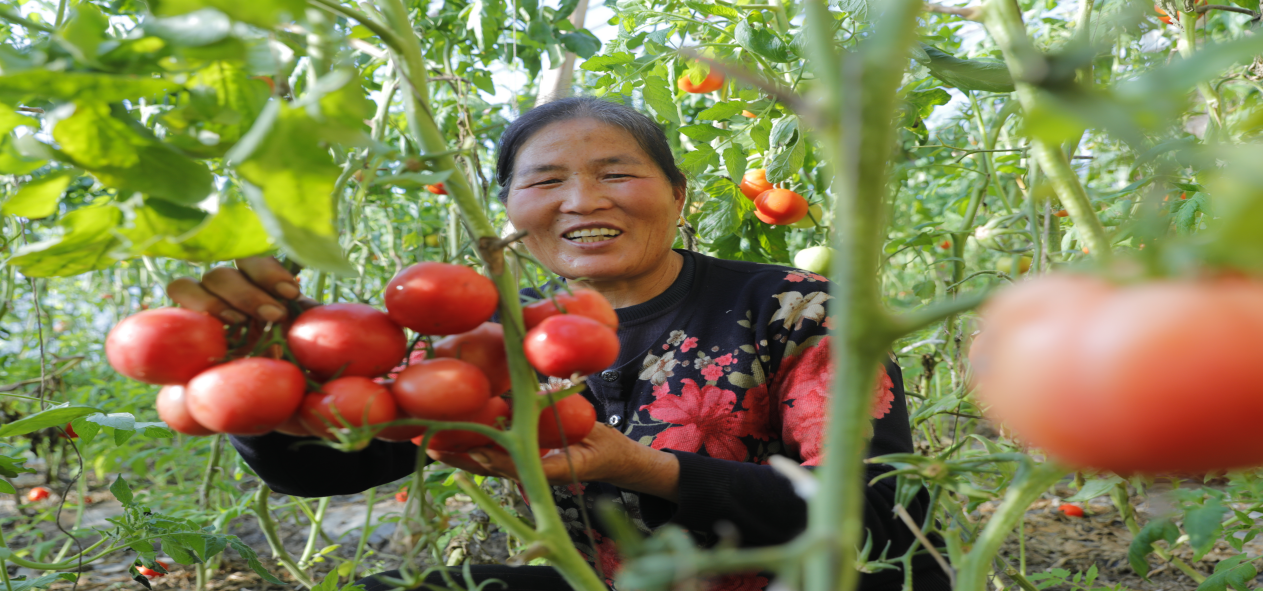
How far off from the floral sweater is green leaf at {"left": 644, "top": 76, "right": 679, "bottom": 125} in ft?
0.95

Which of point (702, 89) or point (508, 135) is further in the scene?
point (702, 89)

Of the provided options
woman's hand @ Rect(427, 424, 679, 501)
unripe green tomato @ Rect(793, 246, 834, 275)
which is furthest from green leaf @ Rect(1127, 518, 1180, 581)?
unripe green tomato @ Rect(793, 246, 834, 275)

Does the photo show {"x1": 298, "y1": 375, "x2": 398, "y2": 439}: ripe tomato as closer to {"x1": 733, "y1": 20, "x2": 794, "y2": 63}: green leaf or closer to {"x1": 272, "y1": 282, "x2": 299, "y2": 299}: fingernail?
{"x1": 272, "y1": 282, "x2": 299, "y2": 299}: fingernail

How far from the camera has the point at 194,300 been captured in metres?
0.57

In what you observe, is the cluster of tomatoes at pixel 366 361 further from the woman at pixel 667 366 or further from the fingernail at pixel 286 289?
the woman at pixel 667 366

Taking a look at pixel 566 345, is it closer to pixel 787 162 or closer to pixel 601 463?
pixel 601 463

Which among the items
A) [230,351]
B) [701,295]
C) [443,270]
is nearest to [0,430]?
[230,351]

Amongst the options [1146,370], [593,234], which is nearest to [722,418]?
[593,234]

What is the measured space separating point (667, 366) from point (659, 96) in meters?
0.56

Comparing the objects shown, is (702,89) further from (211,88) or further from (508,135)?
(211,88)

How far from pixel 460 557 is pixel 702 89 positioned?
1.23 meters

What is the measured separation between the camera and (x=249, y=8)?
1.32 feet

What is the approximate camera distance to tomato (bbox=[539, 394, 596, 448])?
619 millimetres

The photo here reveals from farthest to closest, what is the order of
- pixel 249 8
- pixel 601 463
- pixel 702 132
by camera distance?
pixel 702 132 → pixel 601 463 → pixel 249 8
